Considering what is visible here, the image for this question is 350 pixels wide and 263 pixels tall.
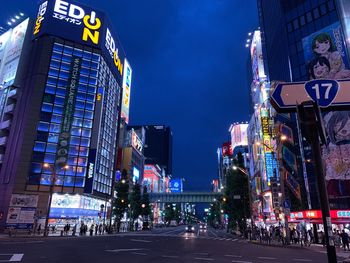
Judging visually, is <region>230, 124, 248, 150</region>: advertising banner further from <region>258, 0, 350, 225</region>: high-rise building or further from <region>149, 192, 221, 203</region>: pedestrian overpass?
<region>258, 0, 350, 225</region>: high-rise building

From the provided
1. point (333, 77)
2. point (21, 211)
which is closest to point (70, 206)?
point (21, 211)

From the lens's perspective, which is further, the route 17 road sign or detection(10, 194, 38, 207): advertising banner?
detection(10, 194, 38, 207): advertising banner

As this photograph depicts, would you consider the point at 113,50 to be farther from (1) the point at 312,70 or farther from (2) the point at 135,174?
(1) the point at 312,70

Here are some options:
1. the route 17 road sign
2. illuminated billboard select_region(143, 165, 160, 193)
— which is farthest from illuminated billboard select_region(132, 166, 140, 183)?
the route 17 road sign

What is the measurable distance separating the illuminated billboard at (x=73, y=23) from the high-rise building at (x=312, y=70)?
43056mm

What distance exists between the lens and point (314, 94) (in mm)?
6695

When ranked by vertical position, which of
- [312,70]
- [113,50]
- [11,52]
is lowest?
[312,70]

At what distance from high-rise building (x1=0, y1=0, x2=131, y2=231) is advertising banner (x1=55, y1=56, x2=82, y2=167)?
201 mm

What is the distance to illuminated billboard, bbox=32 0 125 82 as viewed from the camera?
67.6 metres

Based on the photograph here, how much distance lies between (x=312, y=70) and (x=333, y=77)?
4388 millimetres

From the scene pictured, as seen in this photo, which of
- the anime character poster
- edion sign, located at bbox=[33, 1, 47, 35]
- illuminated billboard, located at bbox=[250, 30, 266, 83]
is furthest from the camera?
illuminated billboard, located at bbox=[250, 30, 266, 83]

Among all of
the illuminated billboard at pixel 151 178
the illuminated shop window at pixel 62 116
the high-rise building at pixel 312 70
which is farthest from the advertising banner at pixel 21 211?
the illuminated billboard at pixel 151 178

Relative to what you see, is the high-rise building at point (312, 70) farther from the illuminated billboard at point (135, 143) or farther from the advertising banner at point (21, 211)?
the illuminated billboard at point (135, 143)

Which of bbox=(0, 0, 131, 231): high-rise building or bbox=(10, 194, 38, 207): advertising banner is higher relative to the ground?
bbox=(0, 0, 131, 231): high-rise building
